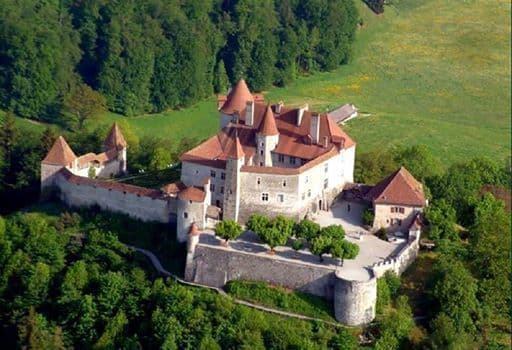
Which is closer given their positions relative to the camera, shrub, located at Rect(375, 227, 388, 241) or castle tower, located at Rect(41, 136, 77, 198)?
shrub, located at Rect(375, 227, 388, 241)

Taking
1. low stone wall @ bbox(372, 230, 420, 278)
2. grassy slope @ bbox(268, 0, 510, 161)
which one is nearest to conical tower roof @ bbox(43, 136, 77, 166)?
low stone wall @ bbox(372, 230, 420, 278)

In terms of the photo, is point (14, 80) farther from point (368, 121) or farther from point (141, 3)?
point (368, 121)

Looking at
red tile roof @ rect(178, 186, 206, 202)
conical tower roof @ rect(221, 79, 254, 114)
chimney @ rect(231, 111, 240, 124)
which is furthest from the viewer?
conical tower roof @ rect(221, 79, 254, 114)

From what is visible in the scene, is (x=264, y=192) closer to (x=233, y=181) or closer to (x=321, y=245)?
(x=233, y=181)

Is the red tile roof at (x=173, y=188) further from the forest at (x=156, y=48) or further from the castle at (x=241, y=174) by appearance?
the forest at (x=156, y=48)

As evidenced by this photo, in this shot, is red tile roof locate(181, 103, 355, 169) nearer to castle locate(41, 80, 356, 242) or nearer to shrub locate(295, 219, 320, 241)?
castle locate(41, 80, 356, 242)
